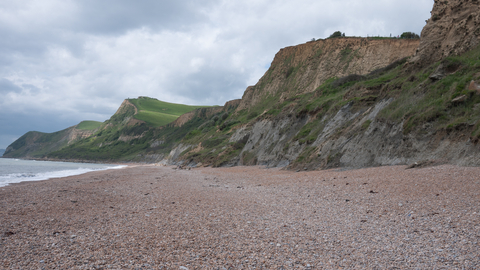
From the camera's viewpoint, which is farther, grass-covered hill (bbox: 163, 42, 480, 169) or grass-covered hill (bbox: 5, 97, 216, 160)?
grass-covered hill (bbox: 5, 97, 216, 160)

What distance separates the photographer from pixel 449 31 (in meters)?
17.5

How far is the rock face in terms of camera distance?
15922 mm

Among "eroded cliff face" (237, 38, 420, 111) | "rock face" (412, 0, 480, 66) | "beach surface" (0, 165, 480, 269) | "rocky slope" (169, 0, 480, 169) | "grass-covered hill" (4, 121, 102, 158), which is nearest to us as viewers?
"beach surface" (0, 165, 480, 269)

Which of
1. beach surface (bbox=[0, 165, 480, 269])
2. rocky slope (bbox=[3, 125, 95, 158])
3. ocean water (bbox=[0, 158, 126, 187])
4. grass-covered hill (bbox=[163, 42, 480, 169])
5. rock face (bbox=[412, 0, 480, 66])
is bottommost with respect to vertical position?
beach surface (bbox=[0, 165, 480, 269])

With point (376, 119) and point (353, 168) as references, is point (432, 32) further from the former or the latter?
point (353, 168)

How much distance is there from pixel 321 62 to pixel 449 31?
3128cm

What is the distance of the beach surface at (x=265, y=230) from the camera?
3.91m

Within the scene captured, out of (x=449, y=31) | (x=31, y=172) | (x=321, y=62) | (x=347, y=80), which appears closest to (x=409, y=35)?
(x=321, y=62)

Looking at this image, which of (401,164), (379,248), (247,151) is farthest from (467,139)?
(247,151)

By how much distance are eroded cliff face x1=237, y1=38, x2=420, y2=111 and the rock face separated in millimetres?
14411

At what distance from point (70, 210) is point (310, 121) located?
22695 mm

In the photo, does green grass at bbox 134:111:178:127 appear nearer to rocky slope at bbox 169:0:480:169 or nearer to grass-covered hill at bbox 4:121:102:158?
grass-covered hill at bbox 4:121:102:158

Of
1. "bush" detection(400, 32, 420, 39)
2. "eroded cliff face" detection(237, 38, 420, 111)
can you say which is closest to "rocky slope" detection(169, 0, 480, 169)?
"eroded cliff face" detection(237, 38, 420, 111)

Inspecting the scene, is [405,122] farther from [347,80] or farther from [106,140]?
[106,140]
